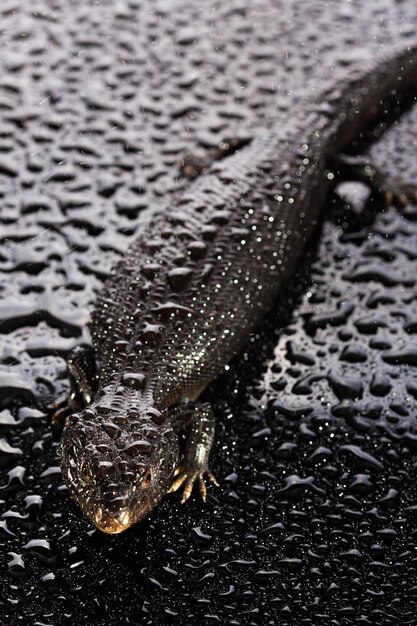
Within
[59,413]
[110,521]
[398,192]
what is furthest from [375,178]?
[110,521]

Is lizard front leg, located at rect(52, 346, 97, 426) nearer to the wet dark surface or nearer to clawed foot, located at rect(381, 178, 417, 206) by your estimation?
the wet dark surface

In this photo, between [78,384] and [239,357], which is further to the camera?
[239,357]

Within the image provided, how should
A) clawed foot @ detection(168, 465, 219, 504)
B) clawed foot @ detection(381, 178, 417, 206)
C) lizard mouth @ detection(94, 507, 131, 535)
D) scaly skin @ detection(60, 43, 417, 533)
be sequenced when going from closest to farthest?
1. lizard mouth @ detection(94, 507, 131, 535)
2. scaly skin @ detection(60, 43, 417, 533)
3. clawed foot @ detection(168, 465, 219, 504)
4. clawed foot @ detection(381, 178, 417, 206)

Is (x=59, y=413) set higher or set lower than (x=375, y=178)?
lower

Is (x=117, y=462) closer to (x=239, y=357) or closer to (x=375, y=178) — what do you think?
(x=239, y=357)

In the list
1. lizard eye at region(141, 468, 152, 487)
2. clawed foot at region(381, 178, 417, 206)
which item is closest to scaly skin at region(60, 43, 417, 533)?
lizard eye at region(141, 468, 152, 487)

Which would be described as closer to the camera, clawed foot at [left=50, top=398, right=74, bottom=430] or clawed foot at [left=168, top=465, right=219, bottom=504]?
clawed foot at [left=168, top=465, right=219, bottom=504]

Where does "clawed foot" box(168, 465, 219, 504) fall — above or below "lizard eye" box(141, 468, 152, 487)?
below
